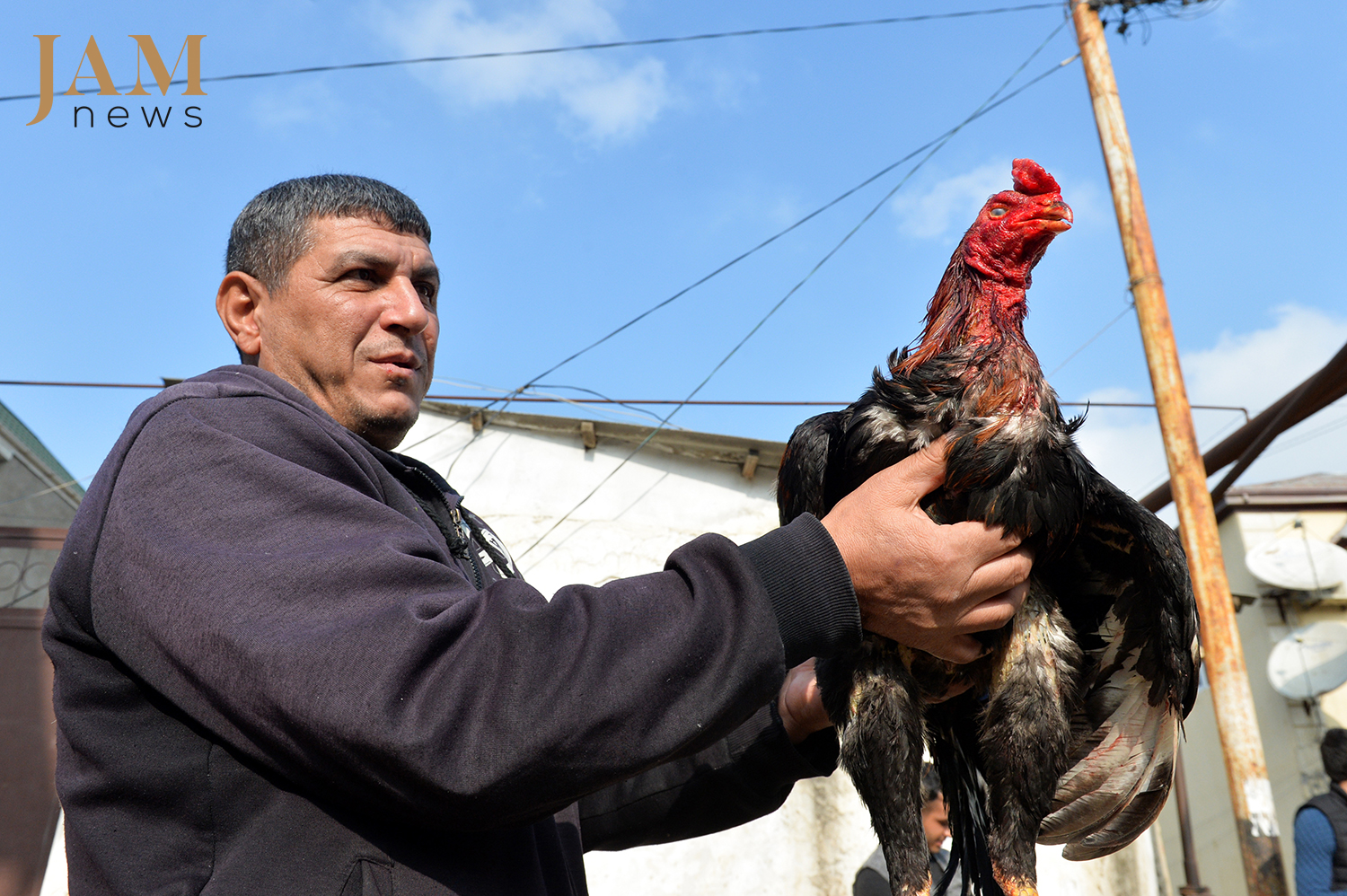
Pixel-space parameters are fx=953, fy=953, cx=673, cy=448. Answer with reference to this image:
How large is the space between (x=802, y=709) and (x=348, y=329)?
1.51 m

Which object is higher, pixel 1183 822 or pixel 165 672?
pixel 1183 822

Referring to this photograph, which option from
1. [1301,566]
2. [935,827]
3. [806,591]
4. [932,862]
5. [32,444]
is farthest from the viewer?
[1301,566]

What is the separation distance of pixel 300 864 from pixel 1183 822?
1066 centimetres

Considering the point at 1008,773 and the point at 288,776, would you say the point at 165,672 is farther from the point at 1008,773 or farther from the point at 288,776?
the point at 1008,773

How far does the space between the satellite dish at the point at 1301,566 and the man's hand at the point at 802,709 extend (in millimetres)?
11862

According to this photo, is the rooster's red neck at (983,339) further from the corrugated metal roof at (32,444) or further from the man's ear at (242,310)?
the corrugated metal roof at (32,444)

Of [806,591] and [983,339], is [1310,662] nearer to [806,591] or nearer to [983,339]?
[983,339]

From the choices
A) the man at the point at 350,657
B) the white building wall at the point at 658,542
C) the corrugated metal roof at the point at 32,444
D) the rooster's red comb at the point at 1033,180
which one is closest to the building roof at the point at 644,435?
the white building wall at the point at 658,542

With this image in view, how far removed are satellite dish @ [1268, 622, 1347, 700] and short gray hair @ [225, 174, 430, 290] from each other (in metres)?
12.9

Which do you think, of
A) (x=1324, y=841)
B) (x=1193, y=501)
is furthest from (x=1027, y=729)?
(x=1193, y=501)

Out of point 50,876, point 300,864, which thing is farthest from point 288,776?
point 50,876

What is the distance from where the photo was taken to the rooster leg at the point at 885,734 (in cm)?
246

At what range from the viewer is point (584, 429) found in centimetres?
968

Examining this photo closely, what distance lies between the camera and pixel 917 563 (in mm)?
1631
